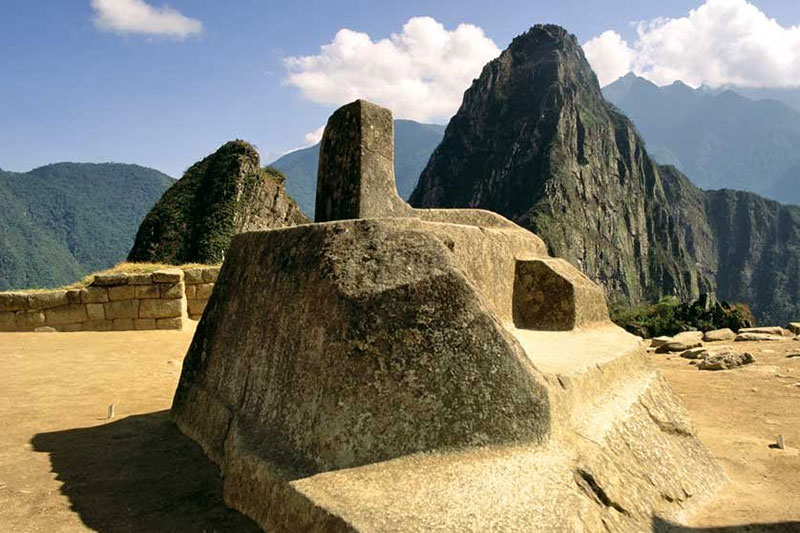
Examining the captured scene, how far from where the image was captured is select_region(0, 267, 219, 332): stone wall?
9914 mm

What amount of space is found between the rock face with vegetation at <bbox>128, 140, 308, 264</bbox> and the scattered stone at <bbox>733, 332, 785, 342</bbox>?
1946 centimetres

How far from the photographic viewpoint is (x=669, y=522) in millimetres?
3062

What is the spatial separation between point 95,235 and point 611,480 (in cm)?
11033

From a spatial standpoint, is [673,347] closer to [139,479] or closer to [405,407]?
[405,407]

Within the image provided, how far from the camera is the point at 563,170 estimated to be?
85.3 meters

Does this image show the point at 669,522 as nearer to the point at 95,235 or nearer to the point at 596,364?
the point at 596,364

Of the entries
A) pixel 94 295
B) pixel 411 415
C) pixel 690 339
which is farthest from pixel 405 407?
pixel 690 339

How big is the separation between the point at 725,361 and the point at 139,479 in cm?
862

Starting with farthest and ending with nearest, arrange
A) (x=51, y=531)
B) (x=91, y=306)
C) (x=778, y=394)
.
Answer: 1. (x=91, y=306)
2. (x=778, y=394)
3. (x=51, y=531)

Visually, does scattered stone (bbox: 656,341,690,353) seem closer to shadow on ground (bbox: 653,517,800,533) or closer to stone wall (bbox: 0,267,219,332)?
shadow on ground (bbox: 653,517,800,533)

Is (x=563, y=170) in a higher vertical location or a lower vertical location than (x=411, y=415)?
higher

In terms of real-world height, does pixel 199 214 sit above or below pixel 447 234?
above

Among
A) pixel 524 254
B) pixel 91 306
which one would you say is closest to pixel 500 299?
pixel 524 254

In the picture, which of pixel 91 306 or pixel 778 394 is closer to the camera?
pixel 778 394
